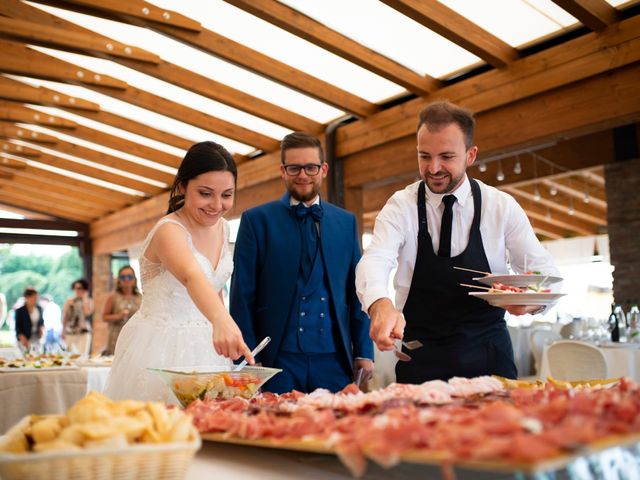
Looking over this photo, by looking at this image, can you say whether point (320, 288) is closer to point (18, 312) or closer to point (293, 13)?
point (293, 13)

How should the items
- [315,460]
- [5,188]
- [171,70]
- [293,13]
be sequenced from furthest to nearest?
[5,188], [171,70], [293,13], [315,460]

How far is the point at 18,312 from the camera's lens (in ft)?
31.1

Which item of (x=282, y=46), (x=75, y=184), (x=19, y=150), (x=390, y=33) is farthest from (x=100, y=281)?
(x=390, y=33)

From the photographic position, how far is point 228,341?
1.66m

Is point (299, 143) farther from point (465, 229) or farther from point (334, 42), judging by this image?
point (334, 42)

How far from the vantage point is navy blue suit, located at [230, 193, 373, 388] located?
2.69 m

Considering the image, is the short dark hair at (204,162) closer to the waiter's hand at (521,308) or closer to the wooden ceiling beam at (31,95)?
the waiter's hand at (521,308)

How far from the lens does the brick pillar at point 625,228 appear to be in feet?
29.5

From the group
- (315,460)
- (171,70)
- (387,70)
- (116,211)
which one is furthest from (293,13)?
(116,211)

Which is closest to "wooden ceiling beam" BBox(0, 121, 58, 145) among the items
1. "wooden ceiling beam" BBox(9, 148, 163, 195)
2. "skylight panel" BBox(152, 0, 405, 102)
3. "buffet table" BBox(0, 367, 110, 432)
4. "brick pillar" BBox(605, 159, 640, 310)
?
"wooden ceiling beam" BBox(9, 148, 163, 195)

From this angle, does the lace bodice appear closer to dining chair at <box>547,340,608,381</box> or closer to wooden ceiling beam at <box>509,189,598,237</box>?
dining chair at <box>547,340,608,381</box>

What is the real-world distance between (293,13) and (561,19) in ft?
6.88

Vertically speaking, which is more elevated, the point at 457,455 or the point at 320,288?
the point at 320,288

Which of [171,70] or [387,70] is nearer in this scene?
[387,70]
